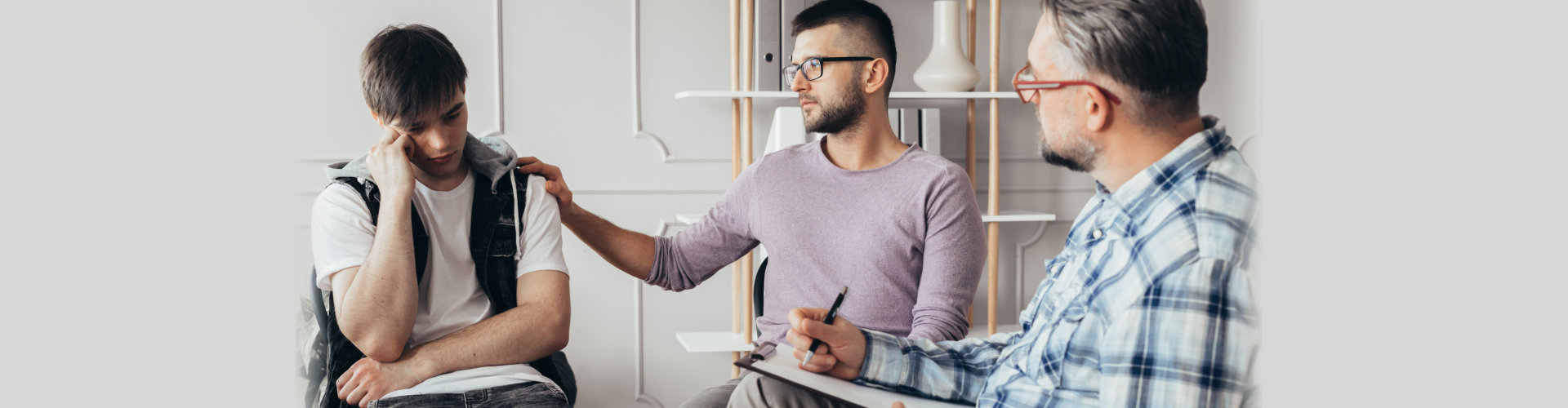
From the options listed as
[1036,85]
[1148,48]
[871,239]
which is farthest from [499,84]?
[1148,48]

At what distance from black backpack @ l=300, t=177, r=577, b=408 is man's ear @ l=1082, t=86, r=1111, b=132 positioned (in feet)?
3.00

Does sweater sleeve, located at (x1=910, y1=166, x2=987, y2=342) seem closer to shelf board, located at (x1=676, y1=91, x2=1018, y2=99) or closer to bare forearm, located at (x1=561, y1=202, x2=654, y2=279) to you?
bare forearm, located at (x1=561, y1=202, x2=654, y2=279)

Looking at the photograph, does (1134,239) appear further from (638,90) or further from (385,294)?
(638,90)

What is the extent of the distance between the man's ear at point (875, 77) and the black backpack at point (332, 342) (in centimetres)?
67

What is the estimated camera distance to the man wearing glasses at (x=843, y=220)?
5.37ft

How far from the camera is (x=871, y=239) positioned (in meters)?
1.66

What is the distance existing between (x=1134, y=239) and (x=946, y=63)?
1.74 metres

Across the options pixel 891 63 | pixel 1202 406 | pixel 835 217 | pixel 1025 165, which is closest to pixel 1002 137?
pixel 1025 165

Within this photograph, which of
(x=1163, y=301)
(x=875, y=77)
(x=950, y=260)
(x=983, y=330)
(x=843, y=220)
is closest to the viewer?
(x=1163, y=301)

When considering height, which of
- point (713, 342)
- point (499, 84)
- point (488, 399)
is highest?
point (499, 84)

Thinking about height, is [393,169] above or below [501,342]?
above

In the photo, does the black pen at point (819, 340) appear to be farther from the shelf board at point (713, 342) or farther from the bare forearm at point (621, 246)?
the shelf board at point (713, 342)

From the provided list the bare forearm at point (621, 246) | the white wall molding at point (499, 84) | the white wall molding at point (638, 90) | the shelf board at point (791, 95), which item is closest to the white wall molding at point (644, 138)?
the white wall molding at point (638, 90)

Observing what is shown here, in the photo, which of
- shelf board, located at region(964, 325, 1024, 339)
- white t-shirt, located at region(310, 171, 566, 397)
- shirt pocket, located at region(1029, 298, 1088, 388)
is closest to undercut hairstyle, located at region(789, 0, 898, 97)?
white t-shirt, located at region(310, 171, 566, 397)
